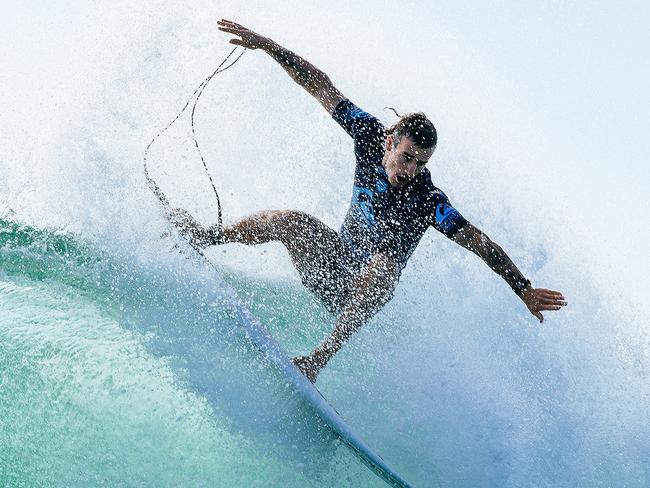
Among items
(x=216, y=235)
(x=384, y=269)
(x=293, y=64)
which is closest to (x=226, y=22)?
(x=293, y=64)

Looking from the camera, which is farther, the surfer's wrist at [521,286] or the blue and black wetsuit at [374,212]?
the blue and black wetsuit at [374,212]

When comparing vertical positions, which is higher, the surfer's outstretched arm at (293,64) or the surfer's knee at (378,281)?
the surfer's outstretched arm at (293,64)

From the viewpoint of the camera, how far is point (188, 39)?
7.05 metres

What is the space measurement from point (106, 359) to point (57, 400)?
29 cm

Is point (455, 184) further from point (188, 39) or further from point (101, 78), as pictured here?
point (101, 78)

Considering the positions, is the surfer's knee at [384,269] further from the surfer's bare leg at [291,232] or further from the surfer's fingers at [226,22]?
the surfer's fingers at [226,22]

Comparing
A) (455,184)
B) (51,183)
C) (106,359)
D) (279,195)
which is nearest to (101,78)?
(51,183)

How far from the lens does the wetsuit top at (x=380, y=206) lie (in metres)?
3.93

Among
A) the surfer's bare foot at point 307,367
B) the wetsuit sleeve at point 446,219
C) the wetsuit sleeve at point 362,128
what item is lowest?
the surfer's bare foot at point 307,367

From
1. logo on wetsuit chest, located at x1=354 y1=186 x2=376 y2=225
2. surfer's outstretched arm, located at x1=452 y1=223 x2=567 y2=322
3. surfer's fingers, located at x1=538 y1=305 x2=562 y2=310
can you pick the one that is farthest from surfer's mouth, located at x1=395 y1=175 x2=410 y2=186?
surfer's fingers, located at x1=538 y1=305 x2=562 y2=310

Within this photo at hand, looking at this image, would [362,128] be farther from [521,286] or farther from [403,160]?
[521,286]

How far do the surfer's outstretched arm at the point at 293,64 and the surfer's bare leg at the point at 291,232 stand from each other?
0.68 meters

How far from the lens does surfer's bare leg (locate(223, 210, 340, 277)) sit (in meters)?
4.06

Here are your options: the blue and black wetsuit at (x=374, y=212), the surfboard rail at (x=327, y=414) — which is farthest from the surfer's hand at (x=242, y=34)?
the surfboard rail at (x=327, y=414)
